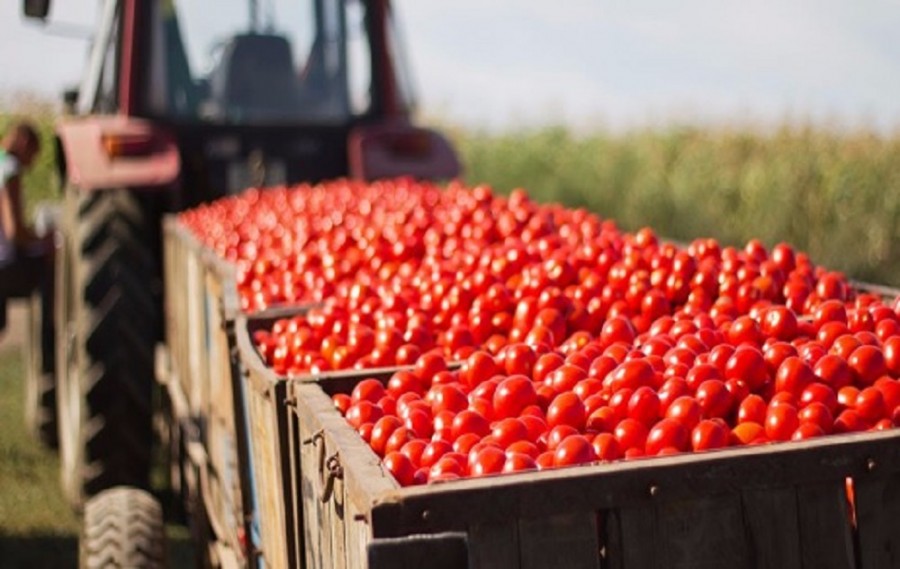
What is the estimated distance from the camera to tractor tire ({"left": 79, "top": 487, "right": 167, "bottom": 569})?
14.1 feet

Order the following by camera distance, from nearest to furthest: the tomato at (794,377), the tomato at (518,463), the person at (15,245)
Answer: the tomato at (518,463) < the tomato at (794,377) < the person at (15,245)

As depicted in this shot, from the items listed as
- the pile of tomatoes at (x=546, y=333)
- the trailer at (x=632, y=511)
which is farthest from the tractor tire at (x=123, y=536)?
the trailer at (x=632, y=511)

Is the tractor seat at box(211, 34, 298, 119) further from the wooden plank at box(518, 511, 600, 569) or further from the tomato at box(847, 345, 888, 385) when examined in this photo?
the wooden plank at box(518, 511, 600, 569)

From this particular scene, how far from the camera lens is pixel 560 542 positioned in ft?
6.93

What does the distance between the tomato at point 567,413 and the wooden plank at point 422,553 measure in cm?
74

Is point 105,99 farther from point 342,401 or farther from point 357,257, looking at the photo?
point 342,401

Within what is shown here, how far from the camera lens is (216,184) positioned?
24.7ft

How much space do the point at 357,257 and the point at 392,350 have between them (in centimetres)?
150

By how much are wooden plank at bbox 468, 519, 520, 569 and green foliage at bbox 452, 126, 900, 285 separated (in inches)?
421

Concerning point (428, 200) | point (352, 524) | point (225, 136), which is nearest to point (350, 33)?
point (225, 136)

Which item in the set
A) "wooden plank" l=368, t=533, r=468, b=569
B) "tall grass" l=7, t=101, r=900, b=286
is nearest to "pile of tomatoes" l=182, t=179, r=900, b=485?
"wooden plank" l=368, t=533, r=468, b=569

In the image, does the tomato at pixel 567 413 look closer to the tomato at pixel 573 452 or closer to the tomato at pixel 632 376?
the tomato at pixel 632 376

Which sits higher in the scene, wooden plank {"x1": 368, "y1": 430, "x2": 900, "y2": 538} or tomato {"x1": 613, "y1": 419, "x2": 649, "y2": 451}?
wooden plank {"x1": 368, "y1": 430, "x2": 900, "y2": 538}

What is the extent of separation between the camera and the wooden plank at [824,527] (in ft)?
7.27
